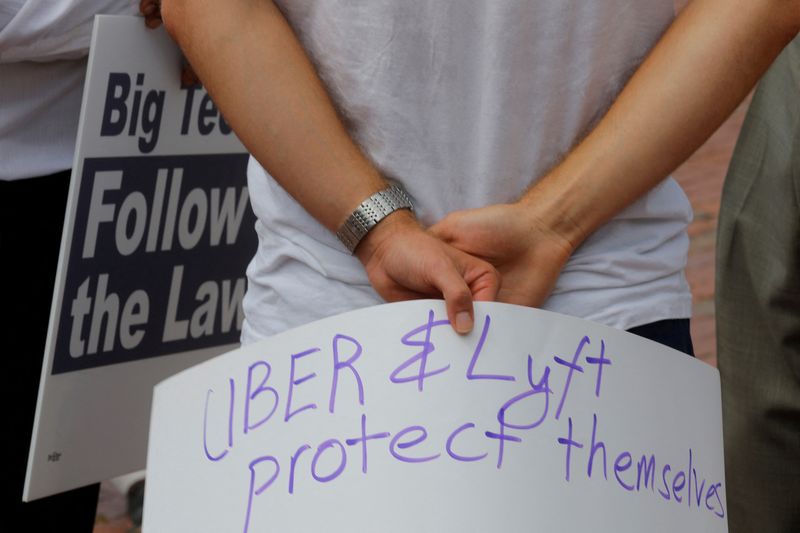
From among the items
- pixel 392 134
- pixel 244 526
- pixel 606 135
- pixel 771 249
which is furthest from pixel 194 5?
pixel 771 249

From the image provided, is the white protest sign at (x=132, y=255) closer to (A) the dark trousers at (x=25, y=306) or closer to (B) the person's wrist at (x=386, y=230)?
(A) the dark trousers at (x=25, y=306)

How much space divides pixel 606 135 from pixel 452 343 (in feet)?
0.98

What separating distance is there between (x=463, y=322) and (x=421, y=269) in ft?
0.30

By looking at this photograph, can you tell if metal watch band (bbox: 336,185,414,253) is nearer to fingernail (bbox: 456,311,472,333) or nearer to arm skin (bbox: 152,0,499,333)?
arm skin (bbox: 152,0,499,333)

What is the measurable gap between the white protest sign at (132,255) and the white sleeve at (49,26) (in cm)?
4

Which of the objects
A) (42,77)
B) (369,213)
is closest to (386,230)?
(369,213)

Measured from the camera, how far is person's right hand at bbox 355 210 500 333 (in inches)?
47.9

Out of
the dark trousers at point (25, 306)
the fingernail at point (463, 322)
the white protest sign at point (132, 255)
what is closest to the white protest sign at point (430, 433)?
the fingernail at point (463, 322)

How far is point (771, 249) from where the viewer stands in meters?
2.18

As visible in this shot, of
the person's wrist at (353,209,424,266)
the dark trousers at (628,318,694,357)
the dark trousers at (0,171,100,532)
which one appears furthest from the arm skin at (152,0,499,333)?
the dark trousers at (0,171,100,532)

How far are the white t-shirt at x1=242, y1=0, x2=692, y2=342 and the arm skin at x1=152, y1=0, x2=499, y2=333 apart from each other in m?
0.03

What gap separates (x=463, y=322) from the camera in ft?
3.96

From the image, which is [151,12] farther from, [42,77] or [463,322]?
[463,322]

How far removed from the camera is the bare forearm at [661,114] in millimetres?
1353
